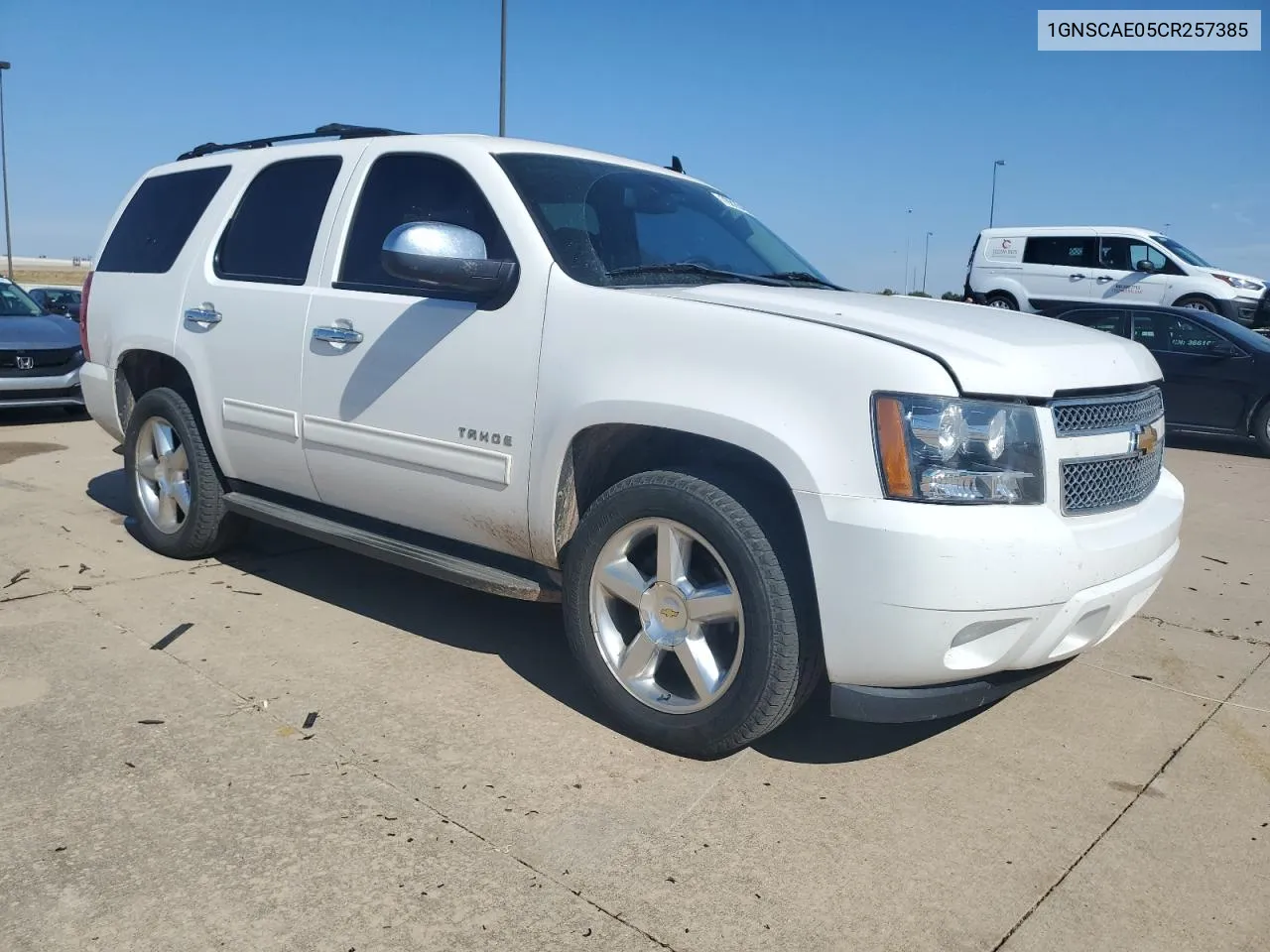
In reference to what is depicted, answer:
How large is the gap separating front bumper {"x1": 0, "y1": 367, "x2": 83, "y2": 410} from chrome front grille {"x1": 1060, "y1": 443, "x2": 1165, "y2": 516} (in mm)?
8917

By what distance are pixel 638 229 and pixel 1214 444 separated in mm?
9918

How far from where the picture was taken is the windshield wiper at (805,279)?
13.2ft

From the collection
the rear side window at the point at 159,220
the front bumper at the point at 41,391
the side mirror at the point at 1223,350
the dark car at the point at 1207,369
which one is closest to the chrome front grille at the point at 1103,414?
the rear side window at the point at 159,220

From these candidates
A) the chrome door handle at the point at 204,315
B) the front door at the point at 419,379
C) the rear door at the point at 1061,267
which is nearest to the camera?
the front door at the point at 419,379

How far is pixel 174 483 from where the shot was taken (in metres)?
5.04

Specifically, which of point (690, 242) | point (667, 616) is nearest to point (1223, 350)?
point (690, 242)

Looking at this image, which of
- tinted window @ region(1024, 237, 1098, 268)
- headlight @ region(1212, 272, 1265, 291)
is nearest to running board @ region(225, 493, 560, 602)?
tinted window @ region(1024, 237, 1098, 268)

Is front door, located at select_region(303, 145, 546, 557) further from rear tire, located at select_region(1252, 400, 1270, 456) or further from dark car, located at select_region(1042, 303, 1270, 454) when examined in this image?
rear tire, located at select_region(1252, 400, 1270, 456)

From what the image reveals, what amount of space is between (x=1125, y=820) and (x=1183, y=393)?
9162 millimetres

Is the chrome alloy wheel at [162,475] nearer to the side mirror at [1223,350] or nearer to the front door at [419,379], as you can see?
the front door at [419,379]

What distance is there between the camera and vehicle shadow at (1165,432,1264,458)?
35.4ft

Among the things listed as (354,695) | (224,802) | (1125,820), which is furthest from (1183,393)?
(224,802)

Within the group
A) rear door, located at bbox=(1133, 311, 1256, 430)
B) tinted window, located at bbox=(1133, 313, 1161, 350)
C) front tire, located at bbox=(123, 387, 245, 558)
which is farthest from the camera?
tinted window, located at bbox=(1133, 313, 1161, 350)

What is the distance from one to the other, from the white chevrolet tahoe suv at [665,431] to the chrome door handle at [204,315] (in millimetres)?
20
